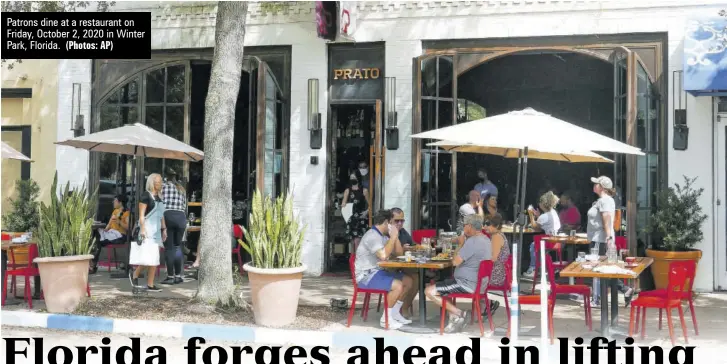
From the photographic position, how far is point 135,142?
11820 mm

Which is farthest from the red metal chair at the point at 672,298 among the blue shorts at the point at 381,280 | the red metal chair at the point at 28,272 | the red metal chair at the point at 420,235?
the red metal chair at the point at 28,272

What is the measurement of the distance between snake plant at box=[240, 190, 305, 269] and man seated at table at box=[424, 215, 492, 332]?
1615mm

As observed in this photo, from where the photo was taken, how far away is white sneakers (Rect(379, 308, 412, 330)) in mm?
9086

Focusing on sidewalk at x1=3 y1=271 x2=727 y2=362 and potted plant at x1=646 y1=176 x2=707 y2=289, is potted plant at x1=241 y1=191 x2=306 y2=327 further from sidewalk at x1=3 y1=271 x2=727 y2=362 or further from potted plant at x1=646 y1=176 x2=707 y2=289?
potted plant at x1=646 y1=176 x2=707 y2=289

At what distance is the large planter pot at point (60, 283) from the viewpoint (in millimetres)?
9773

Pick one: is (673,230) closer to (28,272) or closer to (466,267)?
(466,267)

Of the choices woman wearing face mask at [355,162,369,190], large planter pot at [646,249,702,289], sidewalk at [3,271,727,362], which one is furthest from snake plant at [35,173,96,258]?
large planter pot at [646,249,702,289]

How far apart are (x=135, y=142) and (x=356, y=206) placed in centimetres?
414

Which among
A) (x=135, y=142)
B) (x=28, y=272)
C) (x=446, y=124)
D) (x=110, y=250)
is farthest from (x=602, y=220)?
(x=110, y=250)

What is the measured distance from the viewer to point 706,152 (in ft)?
40.2

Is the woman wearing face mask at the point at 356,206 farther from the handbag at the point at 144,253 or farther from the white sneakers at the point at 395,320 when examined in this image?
the white sneakers at the point at 395,320

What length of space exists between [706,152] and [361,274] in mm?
6205

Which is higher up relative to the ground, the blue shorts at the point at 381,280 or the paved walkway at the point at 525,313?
the blue shorts at the point at 381,280

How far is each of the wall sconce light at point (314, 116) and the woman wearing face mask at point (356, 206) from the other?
3.29 ft
